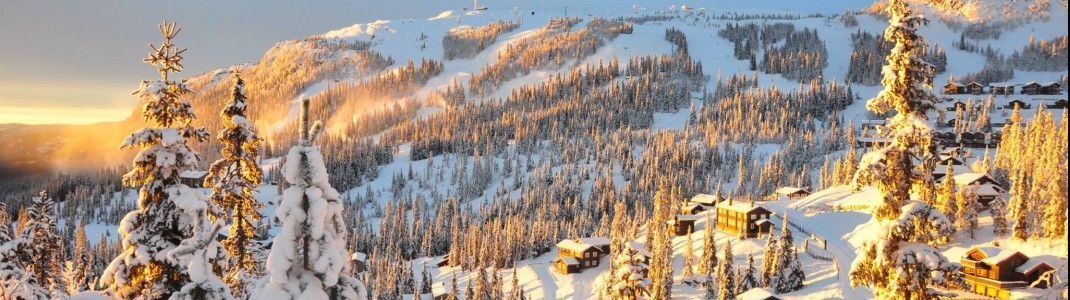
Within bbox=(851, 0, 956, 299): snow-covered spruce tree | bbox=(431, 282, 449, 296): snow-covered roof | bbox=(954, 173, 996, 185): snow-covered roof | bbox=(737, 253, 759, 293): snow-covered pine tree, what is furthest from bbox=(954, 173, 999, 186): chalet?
bbox=(851, 0, 956, 299): snow-covered spruce tree

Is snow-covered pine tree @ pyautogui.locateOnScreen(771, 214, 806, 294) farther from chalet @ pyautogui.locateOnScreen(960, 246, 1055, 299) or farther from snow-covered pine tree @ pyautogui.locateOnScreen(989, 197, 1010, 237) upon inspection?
snow-covered pine tree @ pyautogui.locateOnScreen(989, 197, 1010, 237)

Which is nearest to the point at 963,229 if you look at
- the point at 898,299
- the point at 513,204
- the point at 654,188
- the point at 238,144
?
the point at 898,299

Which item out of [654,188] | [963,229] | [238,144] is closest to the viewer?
[238,144]

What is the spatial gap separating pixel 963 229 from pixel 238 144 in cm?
7400

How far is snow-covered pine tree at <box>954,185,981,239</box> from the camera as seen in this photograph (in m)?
71.4

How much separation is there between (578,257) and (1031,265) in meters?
52.2

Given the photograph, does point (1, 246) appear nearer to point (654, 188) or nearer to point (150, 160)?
point (150, 160)

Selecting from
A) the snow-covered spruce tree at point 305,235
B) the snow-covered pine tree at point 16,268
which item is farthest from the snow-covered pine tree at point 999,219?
the snow-covered pine tree at point 16,268

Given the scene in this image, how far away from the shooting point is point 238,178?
64.2 feet

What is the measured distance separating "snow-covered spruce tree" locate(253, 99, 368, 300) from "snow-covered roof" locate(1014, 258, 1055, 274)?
58753 millimetres

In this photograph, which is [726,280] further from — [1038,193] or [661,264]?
[1038,193]

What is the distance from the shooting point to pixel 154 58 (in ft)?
55.1

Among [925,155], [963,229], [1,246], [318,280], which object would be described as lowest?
[963,229]

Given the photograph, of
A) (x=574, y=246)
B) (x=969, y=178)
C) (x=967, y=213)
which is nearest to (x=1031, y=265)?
(x=967, y=213)
